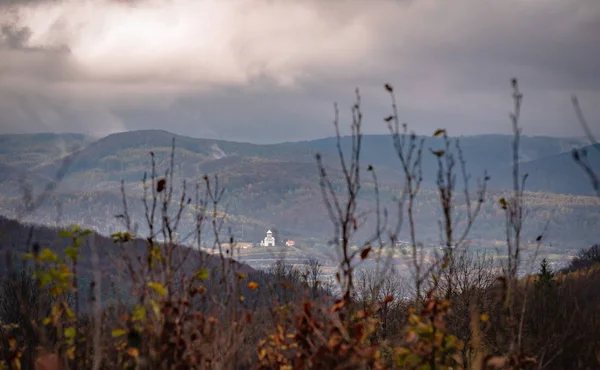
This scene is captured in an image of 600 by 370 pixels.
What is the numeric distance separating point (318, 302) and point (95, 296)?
2.24 meters

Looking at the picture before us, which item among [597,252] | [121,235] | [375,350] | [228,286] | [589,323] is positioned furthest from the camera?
[597,252]

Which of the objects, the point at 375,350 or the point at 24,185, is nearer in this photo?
the point at 375,350

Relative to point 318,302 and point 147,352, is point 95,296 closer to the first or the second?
point 147,352

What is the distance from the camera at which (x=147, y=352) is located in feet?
23.8

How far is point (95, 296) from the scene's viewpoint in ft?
23.0

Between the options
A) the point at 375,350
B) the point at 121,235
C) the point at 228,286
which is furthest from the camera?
the point at 228,286

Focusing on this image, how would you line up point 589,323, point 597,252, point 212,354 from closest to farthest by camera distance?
point 212,354 < point 589,323 < point 597,252

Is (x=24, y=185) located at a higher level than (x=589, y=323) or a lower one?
higher

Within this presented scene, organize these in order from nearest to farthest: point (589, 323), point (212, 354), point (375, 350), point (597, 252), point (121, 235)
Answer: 1. point (375, 350)
2. point (121, 235)
3. point (212, 354)
4. point (589, 323)
5. point (597, 252)

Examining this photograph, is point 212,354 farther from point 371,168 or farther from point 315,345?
point 371,168

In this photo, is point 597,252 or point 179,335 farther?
point 597,252

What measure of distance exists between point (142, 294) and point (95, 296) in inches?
19.5

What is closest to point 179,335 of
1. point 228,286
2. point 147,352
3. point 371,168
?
point 147,352

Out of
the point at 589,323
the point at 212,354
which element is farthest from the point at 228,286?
the point at 589,323
